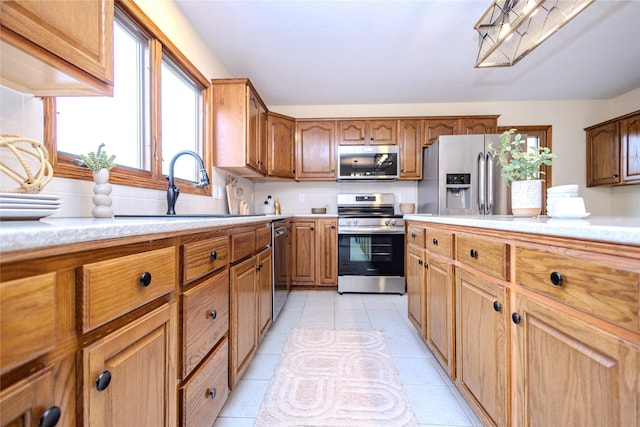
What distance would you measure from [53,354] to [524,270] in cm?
117

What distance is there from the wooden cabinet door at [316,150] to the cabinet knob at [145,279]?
3.05 metres

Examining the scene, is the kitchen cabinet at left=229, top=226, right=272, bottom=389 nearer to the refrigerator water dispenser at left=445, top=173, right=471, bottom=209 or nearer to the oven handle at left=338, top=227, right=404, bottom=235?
the oven handle at left=338, top=227, right=404, bottom=235

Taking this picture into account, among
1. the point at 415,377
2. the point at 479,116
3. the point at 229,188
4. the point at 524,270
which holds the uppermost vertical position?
the point at 479,116

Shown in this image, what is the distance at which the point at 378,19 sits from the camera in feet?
6.93

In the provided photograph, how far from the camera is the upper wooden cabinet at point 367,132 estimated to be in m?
3.56

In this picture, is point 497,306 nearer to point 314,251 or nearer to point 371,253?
point 371,253

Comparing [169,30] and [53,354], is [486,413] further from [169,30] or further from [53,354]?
[169,30]

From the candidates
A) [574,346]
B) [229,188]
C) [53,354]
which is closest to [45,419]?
[53,354]

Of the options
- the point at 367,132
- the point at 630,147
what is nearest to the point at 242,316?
the point at 367,132

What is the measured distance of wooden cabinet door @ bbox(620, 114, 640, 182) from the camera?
312cm

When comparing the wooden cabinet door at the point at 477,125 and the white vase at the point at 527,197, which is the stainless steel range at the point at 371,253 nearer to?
the wooden cabinet door at the point at 477,125

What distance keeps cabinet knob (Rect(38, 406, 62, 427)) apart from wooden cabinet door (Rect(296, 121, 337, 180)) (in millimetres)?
3318

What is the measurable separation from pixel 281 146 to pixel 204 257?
8.87 ft

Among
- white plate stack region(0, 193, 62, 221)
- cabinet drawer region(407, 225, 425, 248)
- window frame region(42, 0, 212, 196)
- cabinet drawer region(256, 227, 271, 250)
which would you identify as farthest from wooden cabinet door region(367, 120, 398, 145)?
white plate stack region(0, 193, 62, 221)
